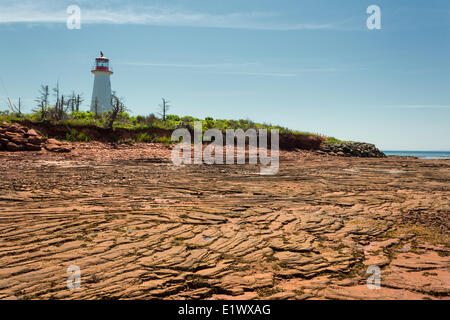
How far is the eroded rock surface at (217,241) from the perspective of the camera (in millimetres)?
2635

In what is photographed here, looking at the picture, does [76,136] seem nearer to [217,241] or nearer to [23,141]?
[23,141]

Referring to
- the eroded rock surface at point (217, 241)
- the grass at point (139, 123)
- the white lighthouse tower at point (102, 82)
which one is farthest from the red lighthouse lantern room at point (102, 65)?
the eroded rock surface at point (217, 241)

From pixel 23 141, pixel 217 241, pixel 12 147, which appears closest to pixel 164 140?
pixel 23 141

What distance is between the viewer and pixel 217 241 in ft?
12.1

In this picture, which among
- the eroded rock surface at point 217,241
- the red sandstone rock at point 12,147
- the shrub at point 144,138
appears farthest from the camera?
the shrub at point 144,138

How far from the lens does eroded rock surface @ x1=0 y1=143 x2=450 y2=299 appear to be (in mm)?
2635

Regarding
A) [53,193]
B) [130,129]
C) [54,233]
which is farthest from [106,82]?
[54,233]

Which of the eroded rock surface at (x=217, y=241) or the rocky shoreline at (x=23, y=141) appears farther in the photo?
the rocky shoreline at (x=23, y=141)

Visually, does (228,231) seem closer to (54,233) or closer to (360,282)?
(360,282)

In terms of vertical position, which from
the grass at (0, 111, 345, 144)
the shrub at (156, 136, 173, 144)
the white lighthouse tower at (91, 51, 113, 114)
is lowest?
the shrub at (156, 136, 173, 144)

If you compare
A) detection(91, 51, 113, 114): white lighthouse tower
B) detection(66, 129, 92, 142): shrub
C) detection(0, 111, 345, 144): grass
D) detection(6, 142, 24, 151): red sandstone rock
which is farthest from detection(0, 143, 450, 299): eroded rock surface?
detection(91, 51, 113, 114): white lighthouse tower

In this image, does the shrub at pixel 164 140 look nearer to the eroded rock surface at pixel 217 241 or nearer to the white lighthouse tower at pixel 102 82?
the eroded rock surface at pixel 217 241

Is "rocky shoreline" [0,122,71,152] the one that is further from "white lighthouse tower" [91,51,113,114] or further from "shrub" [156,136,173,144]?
"white lighthouse tower" [91,51,113,114]

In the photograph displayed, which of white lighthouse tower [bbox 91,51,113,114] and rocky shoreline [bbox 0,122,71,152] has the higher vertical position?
white lighthouse tower [bbox 91,51,113,114]
